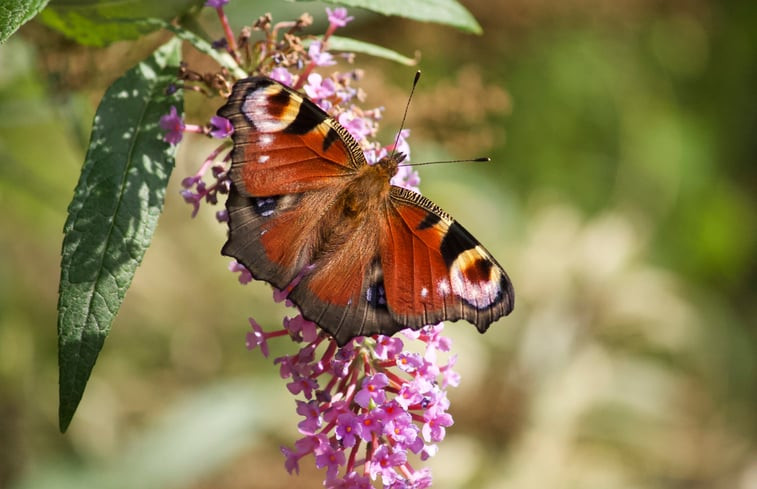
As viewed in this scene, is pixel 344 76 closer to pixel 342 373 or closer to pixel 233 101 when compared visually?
pixel 233 101

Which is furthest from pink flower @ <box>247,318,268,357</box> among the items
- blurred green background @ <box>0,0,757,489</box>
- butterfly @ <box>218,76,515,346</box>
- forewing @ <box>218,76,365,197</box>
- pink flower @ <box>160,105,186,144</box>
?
blurred green background @ <box>0,0,757,489</box>

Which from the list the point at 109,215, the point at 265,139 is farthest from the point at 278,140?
the point at 109,215

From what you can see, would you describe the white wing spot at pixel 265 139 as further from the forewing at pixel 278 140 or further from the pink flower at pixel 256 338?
the pink flower at pixel 256 338

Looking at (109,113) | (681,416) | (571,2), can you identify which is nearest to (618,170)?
(571,2)

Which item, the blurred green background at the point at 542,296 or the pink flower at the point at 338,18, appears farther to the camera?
the blurred green background at the point at 542,296

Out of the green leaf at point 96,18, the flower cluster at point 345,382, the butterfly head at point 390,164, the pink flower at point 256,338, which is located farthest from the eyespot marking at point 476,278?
the green leaf at point 96,18

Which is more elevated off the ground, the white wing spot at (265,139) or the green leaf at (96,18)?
the green leaf at (96,18)
